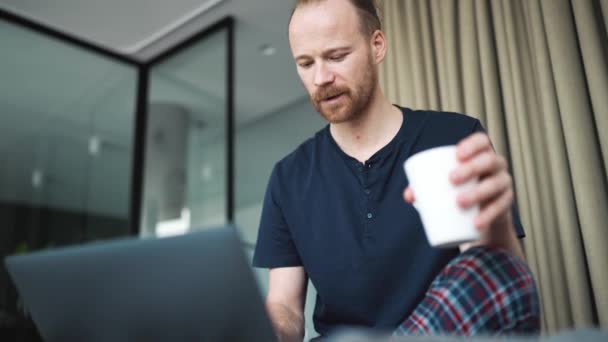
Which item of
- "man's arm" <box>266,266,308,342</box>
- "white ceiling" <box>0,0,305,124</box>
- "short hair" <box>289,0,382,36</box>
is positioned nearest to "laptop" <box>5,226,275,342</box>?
"man's arm" <box>266,266,308,342</box>

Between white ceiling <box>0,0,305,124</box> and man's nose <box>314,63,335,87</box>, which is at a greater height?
white ceiling <box>0,0,305,124</box>

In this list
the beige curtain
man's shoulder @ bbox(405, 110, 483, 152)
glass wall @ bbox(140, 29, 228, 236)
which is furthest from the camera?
glass wall @ bbox(140, 29, 228, 236)

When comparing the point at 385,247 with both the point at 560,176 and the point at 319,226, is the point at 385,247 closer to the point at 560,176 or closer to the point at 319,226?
the point at 319,226

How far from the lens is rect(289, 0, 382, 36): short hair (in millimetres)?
1235

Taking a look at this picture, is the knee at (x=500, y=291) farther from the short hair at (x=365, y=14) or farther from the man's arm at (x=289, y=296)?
the short hair at (x=365, y=14)

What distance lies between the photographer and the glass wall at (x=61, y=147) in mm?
3258

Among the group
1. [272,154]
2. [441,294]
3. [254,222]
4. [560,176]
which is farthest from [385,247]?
[272,154]

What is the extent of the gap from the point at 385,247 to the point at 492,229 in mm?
372

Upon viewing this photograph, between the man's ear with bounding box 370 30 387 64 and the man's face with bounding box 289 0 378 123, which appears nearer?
the man's face with bounding box 289 0 378 123

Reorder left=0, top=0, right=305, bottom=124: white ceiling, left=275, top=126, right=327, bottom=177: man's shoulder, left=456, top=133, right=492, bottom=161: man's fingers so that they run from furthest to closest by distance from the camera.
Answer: left=0, top=0, right=305, bottom=124: white ceiling < left=275, top=126, right=327, bottom=177: man's shoulder < left=456, top=133, right=492, bottom=161: man's fingers

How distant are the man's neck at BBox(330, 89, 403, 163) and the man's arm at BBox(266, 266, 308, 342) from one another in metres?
0.30

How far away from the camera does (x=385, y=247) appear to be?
38.9 inches

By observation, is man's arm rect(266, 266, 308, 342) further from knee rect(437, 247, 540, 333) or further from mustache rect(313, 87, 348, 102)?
knee rect(437, 247, 540, 333)

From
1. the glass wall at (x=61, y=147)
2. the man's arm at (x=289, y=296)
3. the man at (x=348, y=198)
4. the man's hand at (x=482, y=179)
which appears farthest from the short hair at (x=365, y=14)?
the glass wall at (x=61, y=147)
